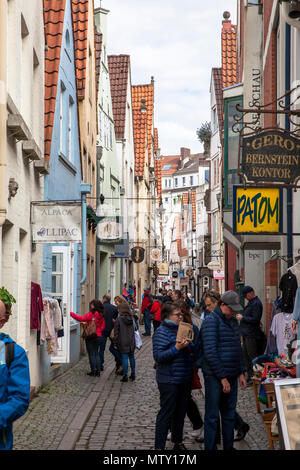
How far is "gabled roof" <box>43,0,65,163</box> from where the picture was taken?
14.4m

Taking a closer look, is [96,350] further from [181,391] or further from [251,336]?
[181,391]

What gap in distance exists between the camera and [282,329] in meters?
11.2

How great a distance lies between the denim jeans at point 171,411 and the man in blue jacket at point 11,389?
3.13m

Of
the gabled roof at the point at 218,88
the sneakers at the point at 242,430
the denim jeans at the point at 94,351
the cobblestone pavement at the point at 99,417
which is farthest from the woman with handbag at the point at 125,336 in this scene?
the gabled roof at the point at 218,88

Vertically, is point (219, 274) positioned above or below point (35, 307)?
above

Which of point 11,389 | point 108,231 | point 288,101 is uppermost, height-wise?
point 288,101

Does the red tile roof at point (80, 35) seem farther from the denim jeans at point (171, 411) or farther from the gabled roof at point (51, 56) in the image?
the denim jeans at point (171, 411)

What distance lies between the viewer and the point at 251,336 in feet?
44.7

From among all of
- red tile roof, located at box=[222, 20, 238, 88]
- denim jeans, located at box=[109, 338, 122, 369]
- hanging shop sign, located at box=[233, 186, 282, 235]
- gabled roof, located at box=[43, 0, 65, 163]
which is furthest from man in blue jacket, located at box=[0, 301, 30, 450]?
red tile roof, located at box=[222, 20, 238, 88]

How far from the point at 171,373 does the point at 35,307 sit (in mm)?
5211

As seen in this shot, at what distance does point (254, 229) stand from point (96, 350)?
5.57 meters

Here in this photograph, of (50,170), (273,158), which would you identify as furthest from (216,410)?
(50,170)

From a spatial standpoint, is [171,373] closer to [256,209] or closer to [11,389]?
[11,389]
